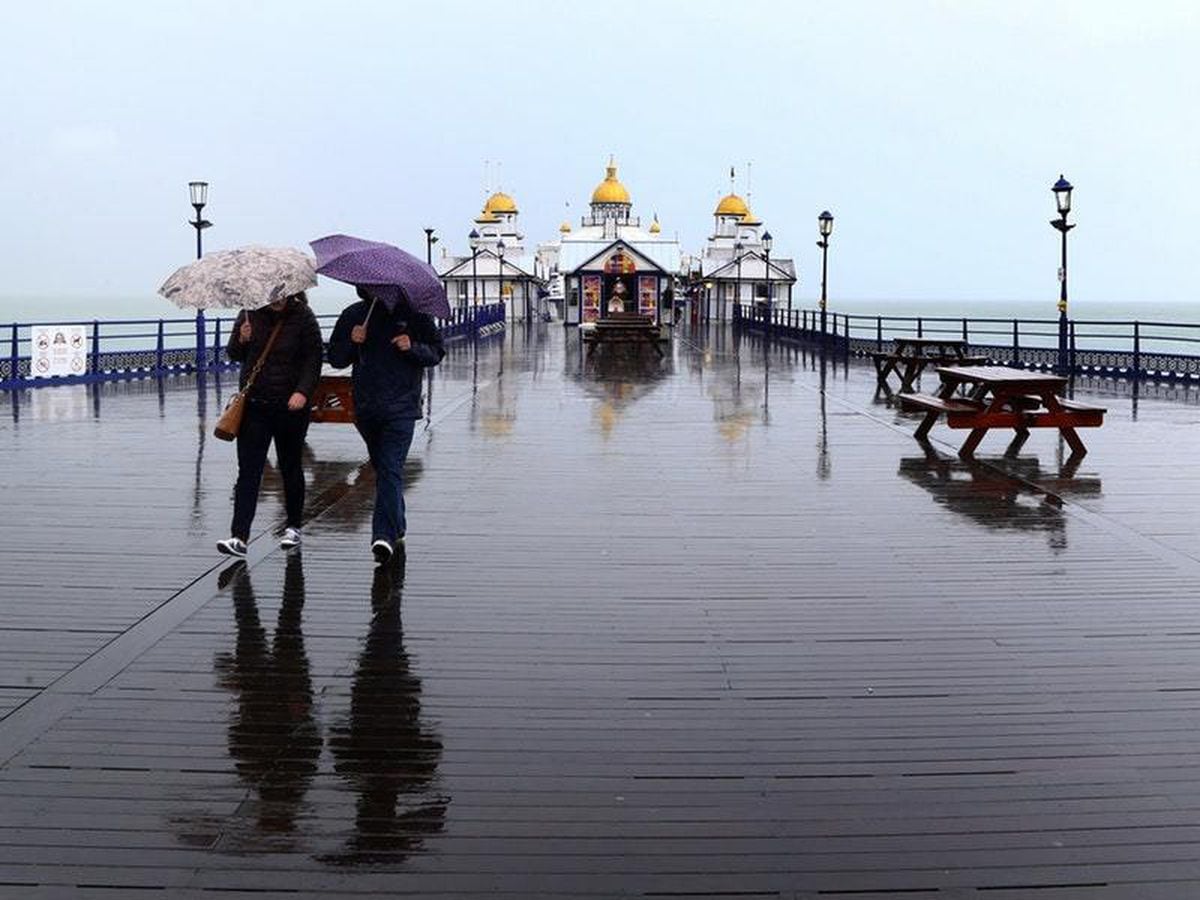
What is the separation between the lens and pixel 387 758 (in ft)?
16.5

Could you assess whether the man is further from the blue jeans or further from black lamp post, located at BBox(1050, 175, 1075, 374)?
black lamp post, located at BBox(1050, 175, 1075, 374)

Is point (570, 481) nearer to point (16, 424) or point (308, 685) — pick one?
point (308, 685)

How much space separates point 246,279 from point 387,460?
1346 millimetres

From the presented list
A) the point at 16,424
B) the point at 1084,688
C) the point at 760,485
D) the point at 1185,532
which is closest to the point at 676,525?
the point at 760,485

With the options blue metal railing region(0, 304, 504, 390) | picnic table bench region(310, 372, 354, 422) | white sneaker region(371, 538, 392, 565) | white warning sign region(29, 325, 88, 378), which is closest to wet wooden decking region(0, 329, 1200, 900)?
white sneaker region(371, 538, 392, 565)

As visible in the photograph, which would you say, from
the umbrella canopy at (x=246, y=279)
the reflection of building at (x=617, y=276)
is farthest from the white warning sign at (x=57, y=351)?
the reflection of building at (x=617, y=276)

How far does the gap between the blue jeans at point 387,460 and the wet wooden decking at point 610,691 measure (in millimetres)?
301

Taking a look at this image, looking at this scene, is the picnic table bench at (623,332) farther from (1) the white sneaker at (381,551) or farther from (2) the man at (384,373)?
(1) the white sneaker at (381,551)

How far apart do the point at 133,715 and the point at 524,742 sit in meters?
1.51

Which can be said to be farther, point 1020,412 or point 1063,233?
point 1063,233

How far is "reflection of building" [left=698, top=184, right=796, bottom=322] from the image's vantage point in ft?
271

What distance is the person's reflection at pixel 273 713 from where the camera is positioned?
15.3ft

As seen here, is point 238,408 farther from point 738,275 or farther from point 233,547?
point 738,275

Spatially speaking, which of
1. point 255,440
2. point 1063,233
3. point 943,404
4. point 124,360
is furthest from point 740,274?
point 255,440
